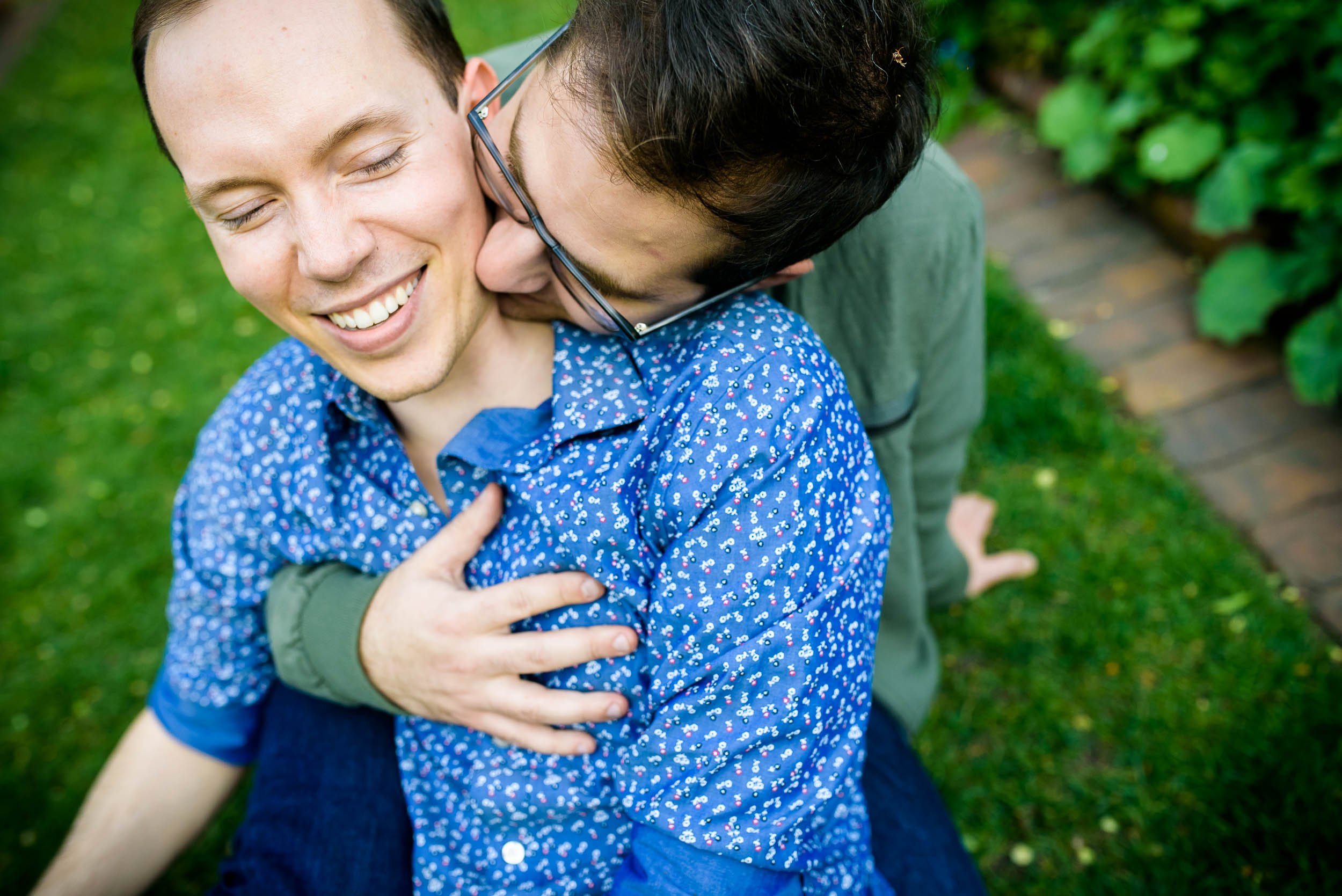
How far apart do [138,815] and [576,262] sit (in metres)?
1.63

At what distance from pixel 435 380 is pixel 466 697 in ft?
2.07

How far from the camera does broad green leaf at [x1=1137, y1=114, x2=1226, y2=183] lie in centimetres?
358

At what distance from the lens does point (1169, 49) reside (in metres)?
3.62

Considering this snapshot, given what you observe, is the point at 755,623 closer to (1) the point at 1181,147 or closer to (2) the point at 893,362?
(2) the point at 893,362

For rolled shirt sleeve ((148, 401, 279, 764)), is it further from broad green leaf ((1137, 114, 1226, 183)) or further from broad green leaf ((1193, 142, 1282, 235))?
broad green leaf ((1137, 114, 1226, 183))

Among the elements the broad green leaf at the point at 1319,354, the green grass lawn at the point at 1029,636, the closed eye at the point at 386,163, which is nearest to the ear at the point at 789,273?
the closed eye at the point at 386,163

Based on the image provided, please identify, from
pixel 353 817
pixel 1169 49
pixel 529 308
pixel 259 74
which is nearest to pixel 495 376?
pixel 529 308

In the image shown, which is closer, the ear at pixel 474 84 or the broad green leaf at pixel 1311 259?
the ear at pixel 474 84

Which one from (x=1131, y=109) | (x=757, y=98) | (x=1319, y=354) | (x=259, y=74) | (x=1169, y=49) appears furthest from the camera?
(x=1131, y=109)

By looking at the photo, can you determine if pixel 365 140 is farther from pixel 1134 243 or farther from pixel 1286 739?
pixel 1134 243

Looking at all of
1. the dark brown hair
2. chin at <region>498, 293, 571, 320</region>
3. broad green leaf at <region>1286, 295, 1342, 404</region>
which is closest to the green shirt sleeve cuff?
chin at <region>498, 293, 571, 320</region>

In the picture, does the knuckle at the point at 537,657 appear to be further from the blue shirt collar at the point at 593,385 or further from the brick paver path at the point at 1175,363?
the brick paver path at the point at 1175,363

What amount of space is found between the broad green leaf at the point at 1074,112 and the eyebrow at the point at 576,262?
11.0ft

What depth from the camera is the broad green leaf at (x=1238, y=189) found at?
10.9 feet
